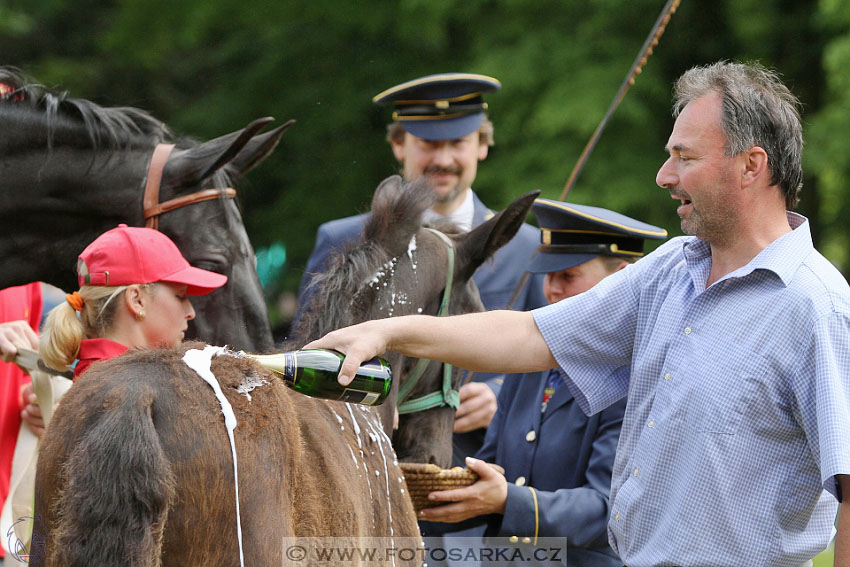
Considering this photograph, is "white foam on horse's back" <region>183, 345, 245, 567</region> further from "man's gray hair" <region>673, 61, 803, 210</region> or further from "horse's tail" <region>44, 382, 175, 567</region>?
"man's gray hair" <region>673, 61, 803, 210</region>

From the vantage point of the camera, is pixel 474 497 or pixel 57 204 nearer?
pixel 474 497

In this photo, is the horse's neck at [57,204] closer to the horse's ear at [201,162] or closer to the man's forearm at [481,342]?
the horse's ear at [201,162]

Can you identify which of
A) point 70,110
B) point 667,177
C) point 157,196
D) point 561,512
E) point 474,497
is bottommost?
point 561,512

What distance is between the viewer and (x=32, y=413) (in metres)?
3.91

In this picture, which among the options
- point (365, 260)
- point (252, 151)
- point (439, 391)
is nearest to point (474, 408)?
point (439, 391)

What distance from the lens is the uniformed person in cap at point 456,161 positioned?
15.9 ft

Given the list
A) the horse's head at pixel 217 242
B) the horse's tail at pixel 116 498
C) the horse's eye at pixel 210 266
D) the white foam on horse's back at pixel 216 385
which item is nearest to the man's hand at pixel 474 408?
the horse's head at pixel 217 242

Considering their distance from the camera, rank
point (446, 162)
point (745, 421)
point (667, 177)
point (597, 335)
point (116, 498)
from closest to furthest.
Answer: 1. point (116, 498)
2. point (745, 421)
3. point (667, 177)
4. point (597, 335)
5. point (446, 162)

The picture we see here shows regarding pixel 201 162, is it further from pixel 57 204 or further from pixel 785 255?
pixel 785 255

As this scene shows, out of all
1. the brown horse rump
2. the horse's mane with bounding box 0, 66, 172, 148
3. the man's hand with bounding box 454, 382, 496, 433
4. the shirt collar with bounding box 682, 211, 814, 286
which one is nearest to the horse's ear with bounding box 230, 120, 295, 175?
the horse's mane with bounding box 0, 66, 172, 148

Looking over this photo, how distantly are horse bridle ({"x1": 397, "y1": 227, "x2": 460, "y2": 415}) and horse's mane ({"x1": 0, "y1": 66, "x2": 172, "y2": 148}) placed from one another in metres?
1.40

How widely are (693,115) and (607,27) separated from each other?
5.95 m

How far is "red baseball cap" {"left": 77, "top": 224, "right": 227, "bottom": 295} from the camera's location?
3.03m

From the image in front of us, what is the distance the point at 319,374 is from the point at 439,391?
1290mm
